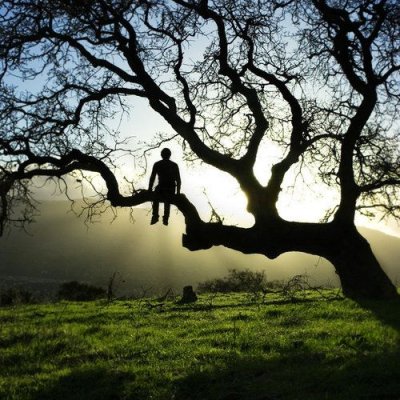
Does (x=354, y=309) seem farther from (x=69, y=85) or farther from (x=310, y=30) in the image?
(x=69, y=85)

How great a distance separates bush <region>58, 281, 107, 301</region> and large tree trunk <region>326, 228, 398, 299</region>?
17.7 metres

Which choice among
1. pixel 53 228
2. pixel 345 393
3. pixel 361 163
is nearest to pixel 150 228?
pixel 53 228

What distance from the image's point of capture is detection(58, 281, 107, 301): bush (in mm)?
30438

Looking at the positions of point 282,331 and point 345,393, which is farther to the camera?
point 282,331

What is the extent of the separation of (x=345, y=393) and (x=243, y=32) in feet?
41.9

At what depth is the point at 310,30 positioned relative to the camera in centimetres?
1709

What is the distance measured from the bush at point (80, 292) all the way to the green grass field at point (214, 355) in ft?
49.2

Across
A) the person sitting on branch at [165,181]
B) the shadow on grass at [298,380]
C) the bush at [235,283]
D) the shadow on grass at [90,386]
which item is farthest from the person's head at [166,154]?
the bush at [235,283]

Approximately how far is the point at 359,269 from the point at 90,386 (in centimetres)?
957

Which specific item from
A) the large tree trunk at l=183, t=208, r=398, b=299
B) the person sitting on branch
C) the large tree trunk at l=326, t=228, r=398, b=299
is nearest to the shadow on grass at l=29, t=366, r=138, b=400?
the person sitting on branch

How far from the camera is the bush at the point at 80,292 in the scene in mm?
30438

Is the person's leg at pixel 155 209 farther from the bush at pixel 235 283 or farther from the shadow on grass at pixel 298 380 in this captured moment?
the bush at pixel 235 283

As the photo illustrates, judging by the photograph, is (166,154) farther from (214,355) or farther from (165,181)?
(214,355)

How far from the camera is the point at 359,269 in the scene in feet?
50.5
